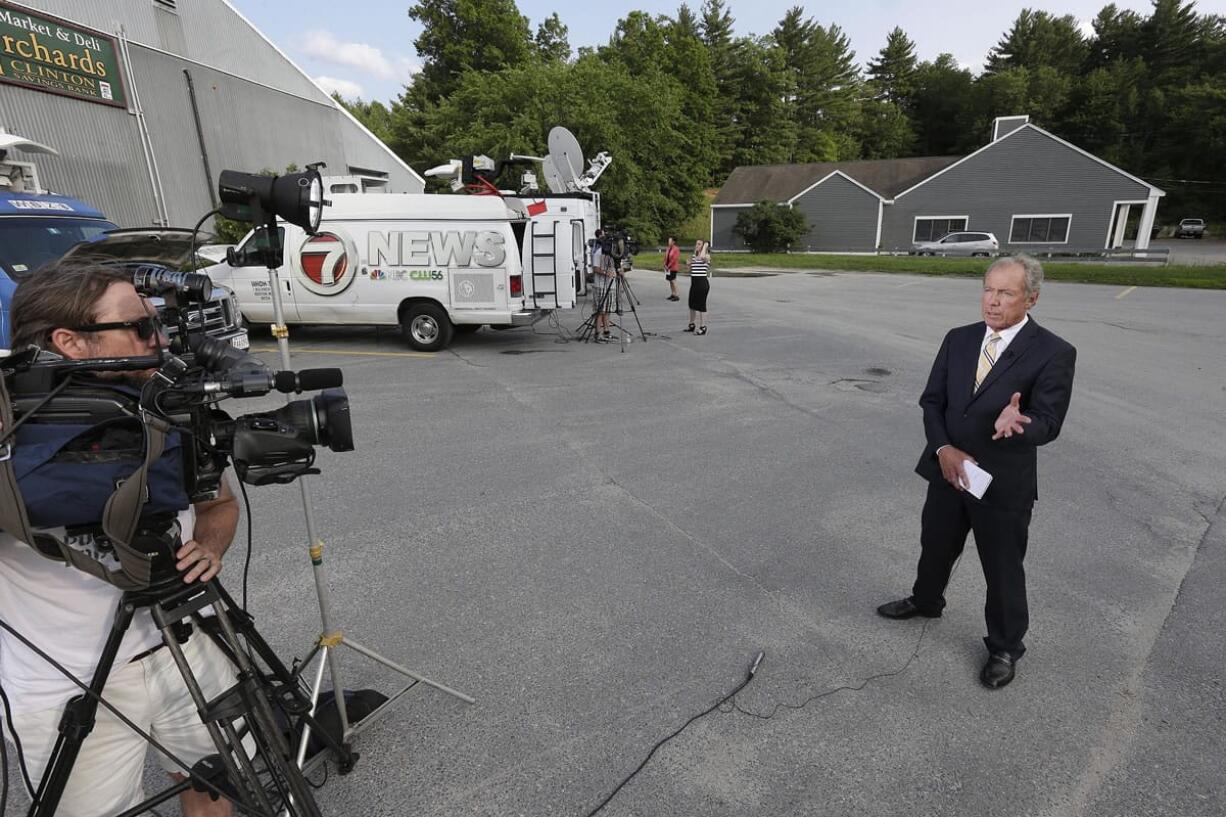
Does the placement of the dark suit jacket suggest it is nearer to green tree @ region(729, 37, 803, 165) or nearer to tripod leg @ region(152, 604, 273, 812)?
tripod leg @ region(152, 604, 273, 812)

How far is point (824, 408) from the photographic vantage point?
743 centimetres

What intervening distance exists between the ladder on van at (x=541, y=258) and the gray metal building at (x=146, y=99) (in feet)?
13.0

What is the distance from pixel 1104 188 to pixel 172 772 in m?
45.4

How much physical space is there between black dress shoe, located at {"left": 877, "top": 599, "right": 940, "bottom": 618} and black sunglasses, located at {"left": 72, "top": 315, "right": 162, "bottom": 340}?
346 centimetres

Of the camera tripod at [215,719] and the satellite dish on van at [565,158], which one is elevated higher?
the satellite dish on van at [565,158]

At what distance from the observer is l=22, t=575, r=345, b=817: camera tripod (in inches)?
60.2

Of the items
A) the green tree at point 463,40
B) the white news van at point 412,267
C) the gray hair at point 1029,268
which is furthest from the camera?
the green tree at point 463,40

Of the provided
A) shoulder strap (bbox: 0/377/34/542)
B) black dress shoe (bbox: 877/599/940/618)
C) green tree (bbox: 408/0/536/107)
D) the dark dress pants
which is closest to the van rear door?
black dress shoe (bbox: 877/599/940/618)

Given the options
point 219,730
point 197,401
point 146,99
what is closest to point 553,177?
point 146,99

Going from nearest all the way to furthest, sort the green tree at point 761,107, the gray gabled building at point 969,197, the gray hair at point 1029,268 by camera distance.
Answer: the gray hair at point 1029,268 → the gray gabled building at point 969,197 → the green tree at point 761,107

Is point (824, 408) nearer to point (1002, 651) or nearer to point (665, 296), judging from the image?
point (1002, 651)

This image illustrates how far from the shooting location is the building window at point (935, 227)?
38.9 m

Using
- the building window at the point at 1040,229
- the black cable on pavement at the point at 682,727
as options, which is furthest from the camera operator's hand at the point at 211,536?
the building window at the point at 1040,229

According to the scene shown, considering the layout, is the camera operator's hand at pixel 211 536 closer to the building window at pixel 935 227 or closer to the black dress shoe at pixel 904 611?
the black dress shoe at pixel 904 611
